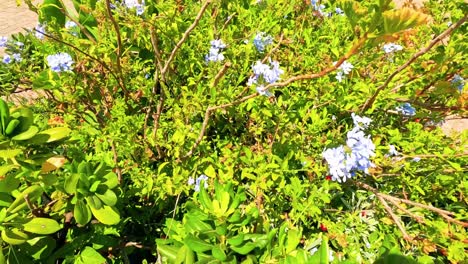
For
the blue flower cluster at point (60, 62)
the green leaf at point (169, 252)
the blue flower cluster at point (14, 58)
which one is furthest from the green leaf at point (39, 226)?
the blue flower cluster at point (14, 58)

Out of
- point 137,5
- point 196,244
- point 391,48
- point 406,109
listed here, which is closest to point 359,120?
point 406,109

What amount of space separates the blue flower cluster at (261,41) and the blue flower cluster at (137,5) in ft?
1.99

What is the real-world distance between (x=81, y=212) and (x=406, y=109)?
1.68m

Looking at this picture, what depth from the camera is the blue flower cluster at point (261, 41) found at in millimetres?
2010

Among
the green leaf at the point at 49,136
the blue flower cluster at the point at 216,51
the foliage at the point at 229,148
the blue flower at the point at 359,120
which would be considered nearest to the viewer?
the green leaf at the point at 49,136

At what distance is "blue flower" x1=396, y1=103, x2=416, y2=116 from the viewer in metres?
2.00

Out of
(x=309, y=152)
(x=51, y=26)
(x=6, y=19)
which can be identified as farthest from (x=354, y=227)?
(x=6, y=19)

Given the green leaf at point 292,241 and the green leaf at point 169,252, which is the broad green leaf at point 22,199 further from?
the green leaf at point 292,241

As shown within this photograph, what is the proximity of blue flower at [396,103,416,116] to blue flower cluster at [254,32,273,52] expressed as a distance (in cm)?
79

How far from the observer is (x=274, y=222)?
184 centimetres

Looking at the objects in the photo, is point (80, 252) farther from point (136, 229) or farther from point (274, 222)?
point (274, 222)

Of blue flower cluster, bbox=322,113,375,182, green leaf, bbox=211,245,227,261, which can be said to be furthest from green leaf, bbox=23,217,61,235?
blue flower cluster, bbox=322,113,375,182

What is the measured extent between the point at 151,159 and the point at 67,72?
0.62 m

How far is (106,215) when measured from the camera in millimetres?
1361
